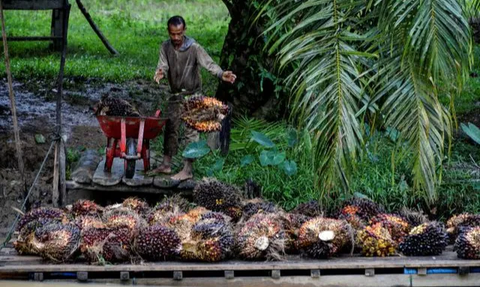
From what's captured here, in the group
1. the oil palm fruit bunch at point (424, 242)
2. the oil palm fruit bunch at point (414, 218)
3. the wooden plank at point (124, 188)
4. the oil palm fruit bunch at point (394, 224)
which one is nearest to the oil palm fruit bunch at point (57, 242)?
the wooden plank at point (124, 188)

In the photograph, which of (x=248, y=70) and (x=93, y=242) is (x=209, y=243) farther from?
(x=248, y=70)

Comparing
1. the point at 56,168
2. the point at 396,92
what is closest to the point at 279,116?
the point at 56,168

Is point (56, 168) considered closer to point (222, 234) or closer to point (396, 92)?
point (222, 234)

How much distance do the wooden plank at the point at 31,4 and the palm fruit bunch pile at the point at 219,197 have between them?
4830 mm

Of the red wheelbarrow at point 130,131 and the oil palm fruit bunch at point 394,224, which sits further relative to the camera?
the red wheelbarrow at point 130,131

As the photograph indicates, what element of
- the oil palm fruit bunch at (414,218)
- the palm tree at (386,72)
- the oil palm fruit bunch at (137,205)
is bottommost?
the oil palm fruit bunch at (137,205)

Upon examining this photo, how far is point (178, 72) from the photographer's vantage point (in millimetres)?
9812

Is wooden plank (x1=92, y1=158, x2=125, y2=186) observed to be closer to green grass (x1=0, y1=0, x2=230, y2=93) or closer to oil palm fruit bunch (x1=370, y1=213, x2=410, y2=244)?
oil palm fruit bunch (x1=370, y1=213, x2=410, y2=244)

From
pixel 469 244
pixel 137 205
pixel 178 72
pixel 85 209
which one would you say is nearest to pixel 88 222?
pixel 85 209

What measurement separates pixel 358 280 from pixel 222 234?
108 centimetres

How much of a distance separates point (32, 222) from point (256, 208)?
6.28 ft

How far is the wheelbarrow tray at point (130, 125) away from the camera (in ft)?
30.2

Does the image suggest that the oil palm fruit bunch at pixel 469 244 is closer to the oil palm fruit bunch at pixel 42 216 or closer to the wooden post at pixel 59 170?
the oil palm fruit bunch at pixel 42 216

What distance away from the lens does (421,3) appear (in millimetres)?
7340
